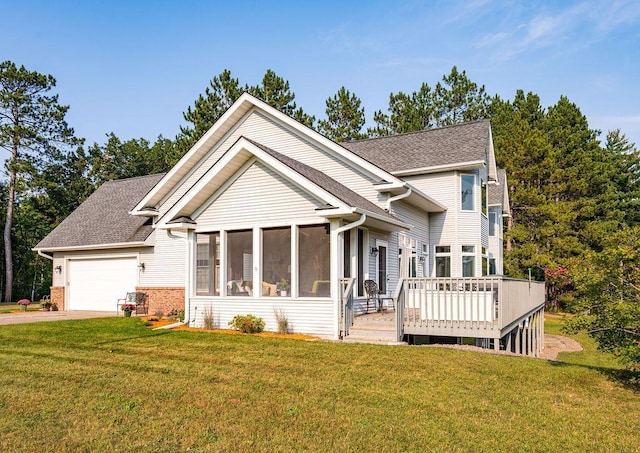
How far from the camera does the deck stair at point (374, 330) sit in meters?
11.3

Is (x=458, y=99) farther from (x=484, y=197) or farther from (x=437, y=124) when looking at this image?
(x=484, y=197)

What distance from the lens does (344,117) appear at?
43.6 metres

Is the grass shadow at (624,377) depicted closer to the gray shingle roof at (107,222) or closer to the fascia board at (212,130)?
the fascia board at (212,130)

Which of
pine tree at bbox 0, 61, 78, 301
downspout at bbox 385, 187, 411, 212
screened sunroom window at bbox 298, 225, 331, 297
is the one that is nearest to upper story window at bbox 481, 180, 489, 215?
downspout at bbox 385, 187, 411, 212

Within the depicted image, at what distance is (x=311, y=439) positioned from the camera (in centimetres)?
513

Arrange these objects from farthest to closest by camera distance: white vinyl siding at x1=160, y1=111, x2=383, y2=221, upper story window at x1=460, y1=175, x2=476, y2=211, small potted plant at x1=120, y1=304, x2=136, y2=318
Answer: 1. upper story window at x1=460, y1=175, x2=476, y2=211
2. small potted plant at x1=120, y1=304, x2=136, y2=318
3. white vinyl siding at x1=160, y1=111, x2=383, y2=221

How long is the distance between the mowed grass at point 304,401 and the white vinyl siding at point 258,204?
370cm

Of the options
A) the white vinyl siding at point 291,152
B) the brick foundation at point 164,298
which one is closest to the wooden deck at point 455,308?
the white vinyl siding at point 291,152

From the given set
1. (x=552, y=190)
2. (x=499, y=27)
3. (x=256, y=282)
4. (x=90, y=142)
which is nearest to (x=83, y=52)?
(x=256, y=282)

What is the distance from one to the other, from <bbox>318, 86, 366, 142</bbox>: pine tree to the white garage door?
26.0 metres

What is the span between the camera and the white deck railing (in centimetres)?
1062

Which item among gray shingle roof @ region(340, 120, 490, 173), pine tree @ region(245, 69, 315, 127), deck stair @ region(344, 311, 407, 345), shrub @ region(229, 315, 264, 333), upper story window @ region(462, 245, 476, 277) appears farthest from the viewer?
pine tree @ region(245, 69, 315, 127)

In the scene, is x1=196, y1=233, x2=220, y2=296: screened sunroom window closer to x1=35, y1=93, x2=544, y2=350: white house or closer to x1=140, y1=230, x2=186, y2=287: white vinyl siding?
x1=35, y1=93, x2=544, y2=350: white house

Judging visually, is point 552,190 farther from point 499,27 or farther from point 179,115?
point 179,115
